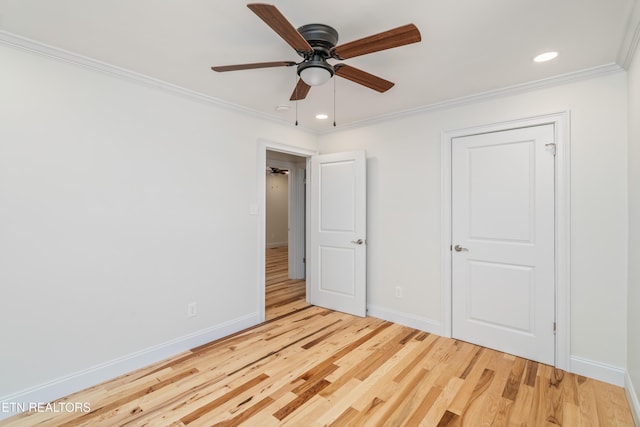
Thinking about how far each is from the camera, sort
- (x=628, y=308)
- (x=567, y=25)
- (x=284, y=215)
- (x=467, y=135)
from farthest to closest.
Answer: (x=284, y=215) → (x=467, y=135) → (x=628, y=308) → (x=567, y=25)

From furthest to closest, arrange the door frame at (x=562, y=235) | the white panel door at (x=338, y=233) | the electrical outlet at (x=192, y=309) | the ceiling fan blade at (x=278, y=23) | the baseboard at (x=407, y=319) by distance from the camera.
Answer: the white panel door at (x=338, y=233), the baseboard at (x=407, y=319), the electrical outlet at (x=192, y=309), the door frame at (x=562, y=235), the ceiling fan blade at (x=278, y=23)

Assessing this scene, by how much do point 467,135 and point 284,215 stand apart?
7538 mm

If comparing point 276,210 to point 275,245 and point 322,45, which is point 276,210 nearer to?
point 275,245

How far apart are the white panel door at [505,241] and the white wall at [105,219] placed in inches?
91.2

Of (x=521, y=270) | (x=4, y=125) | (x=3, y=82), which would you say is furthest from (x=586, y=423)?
Result: (x=3, y=82)

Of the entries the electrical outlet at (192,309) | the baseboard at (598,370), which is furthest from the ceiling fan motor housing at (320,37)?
the baseboard at (598,370)

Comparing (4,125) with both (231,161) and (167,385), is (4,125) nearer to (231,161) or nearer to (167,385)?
(231,161)

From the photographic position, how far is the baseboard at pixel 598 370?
2207mm

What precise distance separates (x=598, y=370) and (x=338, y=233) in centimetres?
259

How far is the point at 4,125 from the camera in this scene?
190 centimetres

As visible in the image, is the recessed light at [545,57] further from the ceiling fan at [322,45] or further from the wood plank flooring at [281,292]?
the wood plank flooring at [281,292]

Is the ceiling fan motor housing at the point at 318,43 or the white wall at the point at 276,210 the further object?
the white wall at the point at 276,210

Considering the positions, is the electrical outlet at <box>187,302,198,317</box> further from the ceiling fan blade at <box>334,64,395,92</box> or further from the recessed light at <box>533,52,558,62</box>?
the recessed light at <box>533,52,558,62</box>

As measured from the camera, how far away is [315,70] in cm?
181
